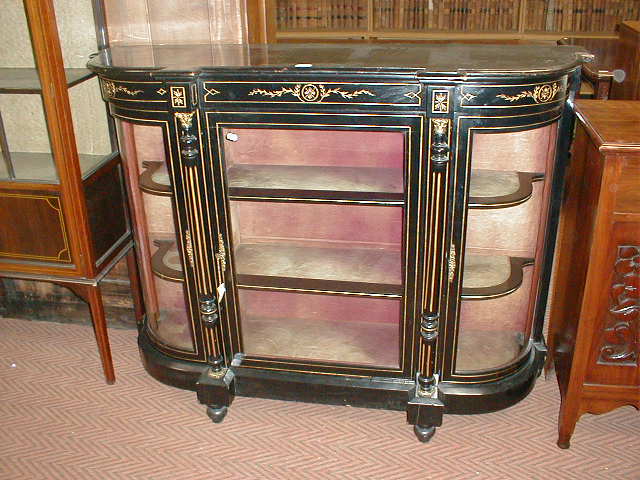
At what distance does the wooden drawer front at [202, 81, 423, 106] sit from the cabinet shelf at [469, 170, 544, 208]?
41cm

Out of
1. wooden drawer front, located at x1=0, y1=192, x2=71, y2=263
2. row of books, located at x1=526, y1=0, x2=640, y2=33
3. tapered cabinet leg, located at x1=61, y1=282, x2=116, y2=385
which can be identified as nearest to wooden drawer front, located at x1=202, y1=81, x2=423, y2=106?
wooden drawer front, located at x1=0, y1=192, x2=71, y2=263

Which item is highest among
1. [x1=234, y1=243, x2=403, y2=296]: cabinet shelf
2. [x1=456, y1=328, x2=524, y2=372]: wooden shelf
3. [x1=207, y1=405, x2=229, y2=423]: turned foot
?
[x1=234, y1=243, x2=403, y2=296]: cabinet shelf

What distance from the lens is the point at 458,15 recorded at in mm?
4449

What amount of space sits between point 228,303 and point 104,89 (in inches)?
35.6

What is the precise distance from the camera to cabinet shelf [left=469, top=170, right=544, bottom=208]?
7.10 feet

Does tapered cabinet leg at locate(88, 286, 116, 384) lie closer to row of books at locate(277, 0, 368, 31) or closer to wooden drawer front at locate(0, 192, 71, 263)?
wooden drawer front at locate(0, 192, 71, 263)

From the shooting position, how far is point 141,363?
2936mm

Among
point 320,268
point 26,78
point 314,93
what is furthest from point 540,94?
point 26,78

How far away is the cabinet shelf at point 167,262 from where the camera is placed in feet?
8.29

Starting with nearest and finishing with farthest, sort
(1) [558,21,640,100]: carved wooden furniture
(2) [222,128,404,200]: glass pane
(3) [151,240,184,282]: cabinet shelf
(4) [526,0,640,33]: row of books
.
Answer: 1. (2) [222,128,404,200]: glass pane
2. (3) [151,240,184,282]: cabinet shelf
3. (1) [558,21,640,100]: carved wooden furniture
4. (4) [526,0,640,33]: row of books

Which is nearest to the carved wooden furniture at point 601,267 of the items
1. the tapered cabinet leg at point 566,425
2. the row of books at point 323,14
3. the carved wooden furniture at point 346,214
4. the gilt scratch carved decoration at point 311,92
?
the tapered cabinet leg at point 566,425

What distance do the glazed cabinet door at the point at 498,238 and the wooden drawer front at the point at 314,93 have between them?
206 mm

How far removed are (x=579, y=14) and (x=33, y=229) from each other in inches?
148

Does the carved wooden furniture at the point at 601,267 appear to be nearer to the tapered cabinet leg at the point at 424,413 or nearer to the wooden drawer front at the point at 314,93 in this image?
the tapered cabinet leg at the point at 424,413
